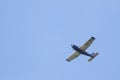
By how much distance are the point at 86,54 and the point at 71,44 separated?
4.24 m

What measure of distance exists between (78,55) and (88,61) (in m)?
2.88

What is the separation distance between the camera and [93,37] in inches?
5901

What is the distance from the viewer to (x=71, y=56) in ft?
509

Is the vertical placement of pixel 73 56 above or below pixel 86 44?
above

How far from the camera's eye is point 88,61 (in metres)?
152

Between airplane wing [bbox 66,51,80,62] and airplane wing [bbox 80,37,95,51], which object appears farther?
airplane wing [bbox 66,51,80,62]

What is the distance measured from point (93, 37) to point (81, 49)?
123 inches

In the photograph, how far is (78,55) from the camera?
153750 mm

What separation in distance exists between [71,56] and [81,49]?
5.01 metres

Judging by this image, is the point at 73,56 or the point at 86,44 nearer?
the point at 86,44

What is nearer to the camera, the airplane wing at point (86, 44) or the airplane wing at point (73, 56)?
the airplane wing at point (86, 44)

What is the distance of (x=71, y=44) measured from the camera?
490ft

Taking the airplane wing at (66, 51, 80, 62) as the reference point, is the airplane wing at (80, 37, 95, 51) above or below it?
below

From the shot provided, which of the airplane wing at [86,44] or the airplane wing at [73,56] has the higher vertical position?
the airplane wing at [73,56]
